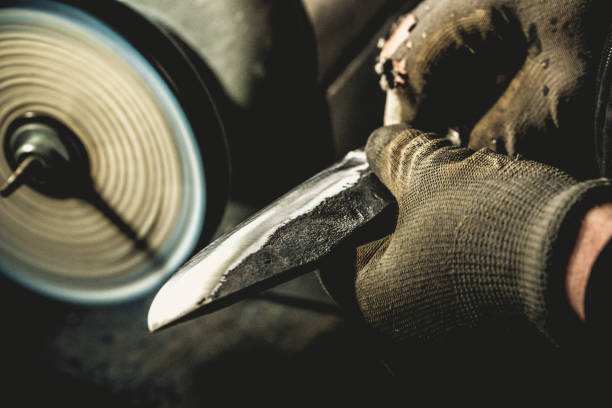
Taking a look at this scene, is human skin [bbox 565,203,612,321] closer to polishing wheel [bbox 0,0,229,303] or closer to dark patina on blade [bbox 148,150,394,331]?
dark patina on blade [bbox 148,150,394,331]

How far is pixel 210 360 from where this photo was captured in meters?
0.97

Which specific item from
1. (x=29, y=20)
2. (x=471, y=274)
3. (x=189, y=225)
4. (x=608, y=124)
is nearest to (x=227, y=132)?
(x=189, y=225)

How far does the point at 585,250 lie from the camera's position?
0.37m

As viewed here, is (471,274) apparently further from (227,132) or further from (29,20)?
(29,20)

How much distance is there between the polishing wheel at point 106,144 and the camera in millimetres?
664

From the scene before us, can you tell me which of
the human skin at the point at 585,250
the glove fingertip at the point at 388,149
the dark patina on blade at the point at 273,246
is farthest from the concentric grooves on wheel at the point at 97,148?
the human skin at the point at 585,250

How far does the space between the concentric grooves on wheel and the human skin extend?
625 mm

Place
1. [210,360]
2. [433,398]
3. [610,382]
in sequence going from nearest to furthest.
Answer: [610,382], [433,398], [210,360]

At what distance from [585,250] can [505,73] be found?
404 millimetres

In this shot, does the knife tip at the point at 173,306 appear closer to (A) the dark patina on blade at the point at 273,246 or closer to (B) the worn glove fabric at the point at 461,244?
(A) the dark patina on blade at the point at 273,246

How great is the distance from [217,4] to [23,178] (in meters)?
0.54

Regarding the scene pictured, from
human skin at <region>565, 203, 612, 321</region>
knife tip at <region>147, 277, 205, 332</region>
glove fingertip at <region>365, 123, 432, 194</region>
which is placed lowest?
human skin at <region>565, 203, 612, 321</region>

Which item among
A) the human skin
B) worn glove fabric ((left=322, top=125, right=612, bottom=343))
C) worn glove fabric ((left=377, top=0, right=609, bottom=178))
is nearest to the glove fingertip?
worn glove fabric ((left=322, top=125, right=612, bottom=343))

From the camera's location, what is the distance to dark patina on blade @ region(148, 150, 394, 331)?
1.63ft
